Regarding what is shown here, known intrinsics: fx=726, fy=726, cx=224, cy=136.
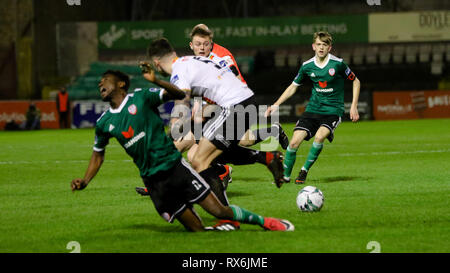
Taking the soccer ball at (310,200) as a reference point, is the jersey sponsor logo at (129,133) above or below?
above

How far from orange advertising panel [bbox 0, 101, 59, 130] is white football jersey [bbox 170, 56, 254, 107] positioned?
75.7 ft

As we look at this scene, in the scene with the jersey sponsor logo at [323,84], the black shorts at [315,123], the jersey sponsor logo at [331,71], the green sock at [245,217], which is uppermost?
the jersey sponsor logo at [331,71]

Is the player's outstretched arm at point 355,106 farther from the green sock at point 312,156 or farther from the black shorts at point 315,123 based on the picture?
the green sock at point 312,156

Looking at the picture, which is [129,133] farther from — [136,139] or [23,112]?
[23,112]

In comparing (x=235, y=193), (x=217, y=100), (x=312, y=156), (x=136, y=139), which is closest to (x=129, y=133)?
(x=136, y=139)

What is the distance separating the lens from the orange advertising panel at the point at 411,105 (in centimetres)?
3056

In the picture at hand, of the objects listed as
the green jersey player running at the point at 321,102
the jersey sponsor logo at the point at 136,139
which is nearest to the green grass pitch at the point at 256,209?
the green jersey player running at the point at 321,102

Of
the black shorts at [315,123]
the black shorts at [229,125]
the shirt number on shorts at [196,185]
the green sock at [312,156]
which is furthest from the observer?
the black shorts at [315,123]

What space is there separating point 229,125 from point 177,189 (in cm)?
121

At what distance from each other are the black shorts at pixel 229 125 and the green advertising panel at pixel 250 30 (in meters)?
28.5

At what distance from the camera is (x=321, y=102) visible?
36.2 ft

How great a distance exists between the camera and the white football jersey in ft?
23.1
